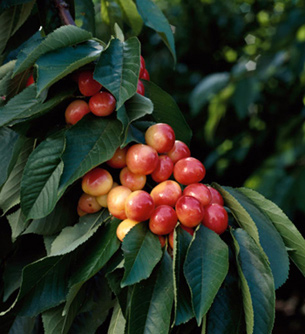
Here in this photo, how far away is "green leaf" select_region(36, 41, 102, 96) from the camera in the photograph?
43 cm

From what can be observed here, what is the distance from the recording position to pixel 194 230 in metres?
0.45

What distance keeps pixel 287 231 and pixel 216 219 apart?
4.0 inches

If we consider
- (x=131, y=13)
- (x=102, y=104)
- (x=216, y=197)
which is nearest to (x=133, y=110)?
(x=102, y=104)

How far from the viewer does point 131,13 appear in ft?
2.51

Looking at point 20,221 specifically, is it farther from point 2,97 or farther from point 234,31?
point 234,31

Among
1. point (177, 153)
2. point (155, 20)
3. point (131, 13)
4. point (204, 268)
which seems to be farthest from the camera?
point (131, 13)

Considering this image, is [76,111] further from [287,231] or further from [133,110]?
[287,231]

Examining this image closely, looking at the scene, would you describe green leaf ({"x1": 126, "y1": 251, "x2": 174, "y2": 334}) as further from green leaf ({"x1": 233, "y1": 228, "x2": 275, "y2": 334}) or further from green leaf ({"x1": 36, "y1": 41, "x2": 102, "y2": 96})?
green leaf ({"x1": 36, "y1": 41, "x2": 102, "y2": 96})

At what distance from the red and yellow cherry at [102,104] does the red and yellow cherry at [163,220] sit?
0.13 metres

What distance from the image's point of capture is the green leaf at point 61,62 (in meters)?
0.43

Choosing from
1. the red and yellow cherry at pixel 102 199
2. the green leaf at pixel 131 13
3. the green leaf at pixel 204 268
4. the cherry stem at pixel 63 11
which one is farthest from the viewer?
the green leaf at pixel 131 13

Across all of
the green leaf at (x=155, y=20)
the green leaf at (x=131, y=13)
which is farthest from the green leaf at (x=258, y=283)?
the green leaf at (x=131, y=13)

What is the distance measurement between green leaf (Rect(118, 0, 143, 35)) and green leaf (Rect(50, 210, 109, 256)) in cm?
43

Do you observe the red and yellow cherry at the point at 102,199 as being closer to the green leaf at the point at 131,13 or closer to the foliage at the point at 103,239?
the foliage at the point at 103,239
